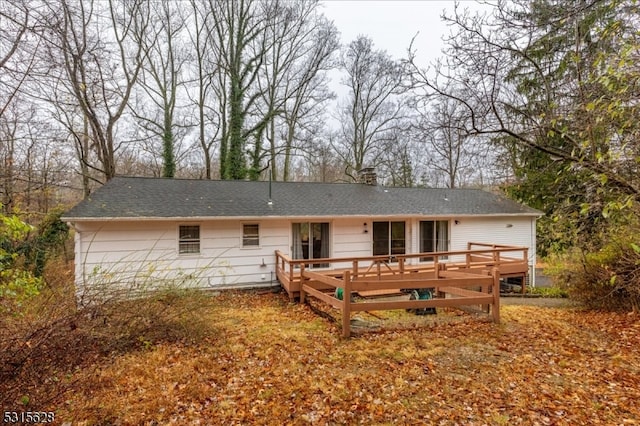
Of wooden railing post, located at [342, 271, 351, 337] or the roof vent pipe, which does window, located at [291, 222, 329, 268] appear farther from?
wooden railing post, located at [342, 271, 351, 337]

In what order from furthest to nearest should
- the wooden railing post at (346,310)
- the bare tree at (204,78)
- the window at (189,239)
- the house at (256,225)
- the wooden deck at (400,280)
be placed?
the bare tree at (204,78)
the window at (189,239)
the house at (256,225)
the wooden deck at (400,280)
the wooden railing post at (346,310)

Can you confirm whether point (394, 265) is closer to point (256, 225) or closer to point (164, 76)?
point (256, 225)

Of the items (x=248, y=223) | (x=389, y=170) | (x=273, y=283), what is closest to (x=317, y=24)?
(x=389, y=170)

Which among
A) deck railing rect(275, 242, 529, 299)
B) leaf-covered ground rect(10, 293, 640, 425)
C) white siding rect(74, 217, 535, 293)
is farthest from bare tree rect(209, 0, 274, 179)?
leaf-covered ground rect(10, 293, 640, 425)

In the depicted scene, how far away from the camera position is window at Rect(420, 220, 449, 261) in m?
12.5

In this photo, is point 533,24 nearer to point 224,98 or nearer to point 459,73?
point 459,73

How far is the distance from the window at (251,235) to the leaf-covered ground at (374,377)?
158 inches

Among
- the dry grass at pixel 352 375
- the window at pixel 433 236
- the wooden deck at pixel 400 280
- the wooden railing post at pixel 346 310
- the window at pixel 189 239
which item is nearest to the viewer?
the dry grass at pixel 352 375

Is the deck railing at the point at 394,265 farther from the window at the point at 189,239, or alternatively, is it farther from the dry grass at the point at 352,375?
the window at the point at 189,239

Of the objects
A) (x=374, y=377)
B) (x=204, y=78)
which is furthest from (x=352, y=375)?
(x=204, y=78)

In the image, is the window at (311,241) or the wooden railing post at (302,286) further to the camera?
the window at (311,241)

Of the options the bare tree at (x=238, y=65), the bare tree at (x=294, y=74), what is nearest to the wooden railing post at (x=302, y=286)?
the bare tree at (x=238, y=65)

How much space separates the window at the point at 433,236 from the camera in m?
12.5

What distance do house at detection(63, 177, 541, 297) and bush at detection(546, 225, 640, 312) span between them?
15.4 feet
